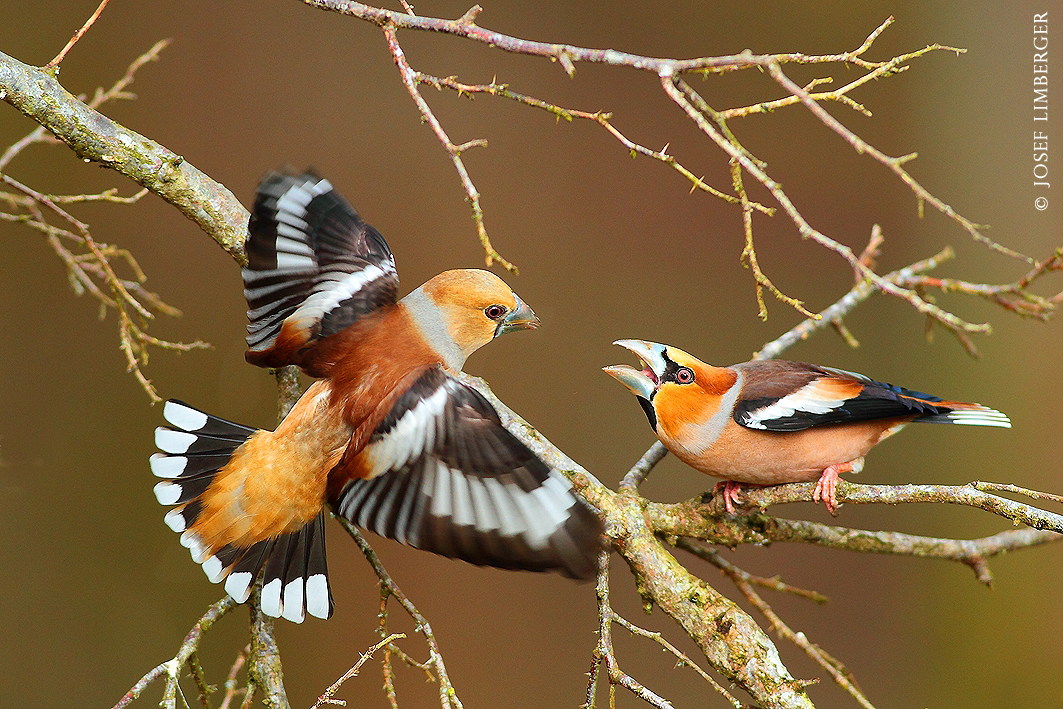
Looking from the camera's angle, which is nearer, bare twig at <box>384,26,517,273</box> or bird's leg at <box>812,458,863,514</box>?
bare twig at <box>384,26,517,273</box>

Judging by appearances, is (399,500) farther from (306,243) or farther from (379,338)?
(306,243)

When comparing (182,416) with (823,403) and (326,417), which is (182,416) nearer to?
(326,417)

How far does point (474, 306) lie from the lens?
1.08m

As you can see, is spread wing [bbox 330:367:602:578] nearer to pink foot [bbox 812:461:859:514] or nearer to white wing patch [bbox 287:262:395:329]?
white wing patch [bbox 287:262:395:329]

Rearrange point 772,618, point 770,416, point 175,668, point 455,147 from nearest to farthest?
1. point 455,147
2. point 175,668
3. point 770,416
4. point 772,618

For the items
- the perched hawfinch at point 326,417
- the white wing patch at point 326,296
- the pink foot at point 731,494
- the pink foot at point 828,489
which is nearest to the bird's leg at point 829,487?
the pink foot at point 828,489

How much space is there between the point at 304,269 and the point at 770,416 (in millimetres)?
634

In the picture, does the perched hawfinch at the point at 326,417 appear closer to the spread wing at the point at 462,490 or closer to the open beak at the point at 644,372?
the spread wing at the point at 462,490

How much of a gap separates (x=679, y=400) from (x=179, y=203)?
724mm

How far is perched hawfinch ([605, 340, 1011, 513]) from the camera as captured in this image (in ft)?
3.38

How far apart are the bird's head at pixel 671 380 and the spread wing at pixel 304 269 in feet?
1.14

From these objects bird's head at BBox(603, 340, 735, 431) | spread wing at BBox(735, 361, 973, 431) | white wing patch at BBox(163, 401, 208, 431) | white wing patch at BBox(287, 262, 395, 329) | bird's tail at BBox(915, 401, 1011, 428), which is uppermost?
white wing patch at BBox(287, 262, 395, 329)

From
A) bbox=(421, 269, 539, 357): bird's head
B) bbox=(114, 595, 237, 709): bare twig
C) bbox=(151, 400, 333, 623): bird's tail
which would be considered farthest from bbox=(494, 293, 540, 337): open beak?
bbox=(114, 595, 237, 709): bare twig

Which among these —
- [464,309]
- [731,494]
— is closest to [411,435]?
[464,309]
